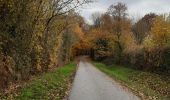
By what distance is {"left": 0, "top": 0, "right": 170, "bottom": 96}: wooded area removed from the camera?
2178 cm

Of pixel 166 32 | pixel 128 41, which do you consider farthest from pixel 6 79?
pixel 128 41

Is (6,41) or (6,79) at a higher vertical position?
(6,41)

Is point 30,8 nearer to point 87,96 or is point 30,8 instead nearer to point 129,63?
point 87,96

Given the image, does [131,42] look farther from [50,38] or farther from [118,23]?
[50,38]

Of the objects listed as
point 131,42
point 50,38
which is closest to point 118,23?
point 131,42

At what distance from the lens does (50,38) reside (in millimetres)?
40688

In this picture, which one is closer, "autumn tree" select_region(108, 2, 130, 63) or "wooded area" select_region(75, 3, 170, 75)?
"wooded area" select_region(75, 3, 170, 75)

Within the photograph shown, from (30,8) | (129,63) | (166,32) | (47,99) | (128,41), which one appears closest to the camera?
(47,99)

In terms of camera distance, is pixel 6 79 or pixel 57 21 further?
pixel 57 21

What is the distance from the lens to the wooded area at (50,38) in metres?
21.8

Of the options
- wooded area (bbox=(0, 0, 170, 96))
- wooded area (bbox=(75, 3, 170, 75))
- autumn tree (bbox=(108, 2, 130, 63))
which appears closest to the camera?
wooded area (bbox=(0, 0, 170, 96))

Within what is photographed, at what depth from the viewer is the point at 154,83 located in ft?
103

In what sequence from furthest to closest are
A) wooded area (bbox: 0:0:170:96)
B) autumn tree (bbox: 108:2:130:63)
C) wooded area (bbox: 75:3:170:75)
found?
autumn tree (bbox: 108:2:130:63) → wooded area (bbox: 75:3:170:75) → wooded area (bbox: 0:0:170:96)

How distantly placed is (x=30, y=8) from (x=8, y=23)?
2.06 meters
